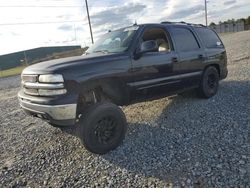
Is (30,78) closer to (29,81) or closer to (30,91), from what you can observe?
(29,81)

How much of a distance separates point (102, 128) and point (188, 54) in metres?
2.92

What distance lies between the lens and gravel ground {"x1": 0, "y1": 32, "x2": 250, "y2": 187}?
383 centimetres

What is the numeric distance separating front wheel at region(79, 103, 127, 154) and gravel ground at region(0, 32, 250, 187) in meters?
0.16

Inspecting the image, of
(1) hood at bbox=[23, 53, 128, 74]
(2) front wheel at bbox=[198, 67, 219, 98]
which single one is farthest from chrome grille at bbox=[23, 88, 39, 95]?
(2) front wheel at bbox=[198, 67, 219, 98]

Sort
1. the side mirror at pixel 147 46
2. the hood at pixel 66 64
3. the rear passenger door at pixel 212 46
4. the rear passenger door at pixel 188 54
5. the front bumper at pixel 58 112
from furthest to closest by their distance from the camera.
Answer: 1. the rear passenger door at pixel 212 46
2. the rear passenger door at pixel 188 54
3. the side mirror at pixel 147 46
4. the hood at pixel 66 64
5. the front bumper at pixel 58 112

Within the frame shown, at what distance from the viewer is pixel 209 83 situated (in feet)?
23.7

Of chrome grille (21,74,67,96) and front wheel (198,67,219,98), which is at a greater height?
chrome grille (21,74,67,96)

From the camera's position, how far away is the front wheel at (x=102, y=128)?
14.3ft

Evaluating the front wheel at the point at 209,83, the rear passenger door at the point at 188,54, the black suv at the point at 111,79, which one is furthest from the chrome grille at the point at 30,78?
the front wheel at the point at 209,83

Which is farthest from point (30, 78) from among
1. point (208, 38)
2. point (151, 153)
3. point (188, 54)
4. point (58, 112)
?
point (208, 38)

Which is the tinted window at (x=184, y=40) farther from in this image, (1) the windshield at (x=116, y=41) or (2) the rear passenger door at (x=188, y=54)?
(1) the windshield at (x=116, y=41)

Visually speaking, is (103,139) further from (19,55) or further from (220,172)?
(19,55)

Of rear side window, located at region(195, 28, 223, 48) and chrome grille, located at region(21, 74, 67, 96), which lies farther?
rear side window, located at region(195, 28, 223, 48)

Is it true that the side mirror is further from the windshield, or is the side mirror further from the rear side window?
the rear side window
